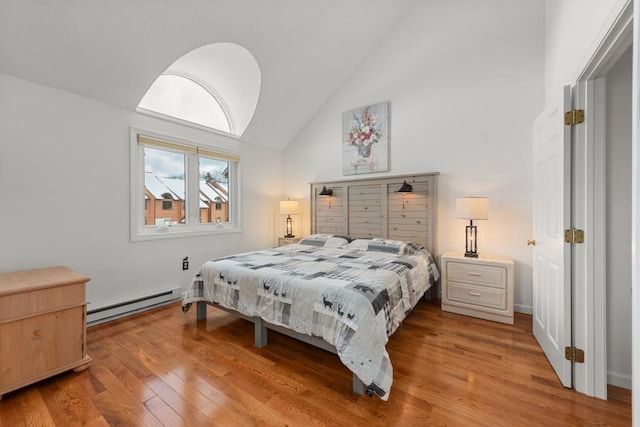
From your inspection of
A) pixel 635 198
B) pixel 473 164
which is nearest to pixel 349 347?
pixel 635 198

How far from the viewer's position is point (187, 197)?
366cm

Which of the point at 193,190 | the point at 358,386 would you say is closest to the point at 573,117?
the point at 358,386

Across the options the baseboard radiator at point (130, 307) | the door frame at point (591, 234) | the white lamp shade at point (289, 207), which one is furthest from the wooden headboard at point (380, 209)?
the baseboard radiator at point (130, 307)

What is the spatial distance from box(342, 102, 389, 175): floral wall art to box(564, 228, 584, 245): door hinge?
7.81ft

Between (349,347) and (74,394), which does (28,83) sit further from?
(349,347)

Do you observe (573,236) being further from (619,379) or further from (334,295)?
(334,295)

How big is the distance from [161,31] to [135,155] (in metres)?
1.32

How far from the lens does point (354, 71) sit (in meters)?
4.19

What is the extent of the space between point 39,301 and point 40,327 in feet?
0.56

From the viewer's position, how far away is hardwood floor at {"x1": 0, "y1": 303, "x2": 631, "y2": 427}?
1473mm

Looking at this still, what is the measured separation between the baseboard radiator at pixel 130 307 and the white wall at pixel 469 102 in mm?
3334

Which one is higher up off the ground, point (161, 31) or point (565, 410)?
point (161, 31)

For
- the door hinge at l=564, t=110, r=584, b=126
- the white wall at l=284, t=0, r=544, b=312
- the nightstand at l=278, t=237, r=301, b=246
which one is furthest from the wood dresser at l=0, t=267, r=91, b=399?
the white wall at l=284, t=0, r=544, b=312

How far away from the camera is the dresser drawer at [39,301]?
166 cm
